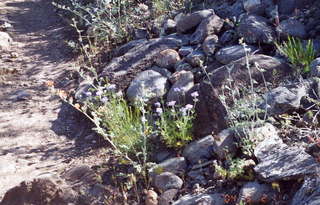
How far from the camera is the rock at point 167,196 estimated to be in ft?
11.9

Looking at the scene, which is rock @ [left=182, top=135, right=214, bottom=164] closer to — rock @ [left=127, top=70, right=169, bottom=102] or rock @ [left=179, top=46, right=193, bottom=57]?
rock @ [left=127, top=70, right=169, bottom=102]

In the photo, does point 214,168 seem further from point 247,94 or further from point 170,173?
point 247,94

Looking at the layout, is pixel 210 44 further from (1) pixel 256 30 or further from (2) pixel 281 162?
(2) pixel 281 162

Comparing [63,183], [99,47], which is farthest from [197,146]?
[99,47]

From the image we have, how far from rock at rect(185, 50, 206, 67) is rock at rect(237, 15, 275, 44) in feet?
1.64

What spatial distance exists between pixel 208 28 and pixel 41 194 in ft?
9.32

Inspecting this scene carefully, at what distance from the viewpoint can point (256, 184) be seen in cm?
327

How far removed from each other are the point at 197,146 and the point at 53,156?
166 centimetres

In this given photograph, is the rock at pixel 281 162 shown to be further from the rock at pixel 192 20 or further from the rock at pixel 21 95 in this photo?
the rock at pixel 21 95

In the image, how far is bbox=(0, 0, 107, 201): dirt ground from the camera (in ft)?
15.1

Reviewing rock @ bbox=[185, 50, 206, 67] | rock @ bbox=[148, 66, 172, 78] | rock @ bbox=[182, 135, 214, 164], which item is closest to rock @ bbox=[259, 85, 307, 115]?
rock @ bbox=[182, 135, 214, 164]

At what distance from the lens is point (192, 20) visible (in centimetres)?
577

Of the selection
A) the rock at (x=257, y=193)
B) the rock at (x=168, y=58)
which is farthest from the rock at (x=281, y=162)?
the rock at (x=168, y=58)

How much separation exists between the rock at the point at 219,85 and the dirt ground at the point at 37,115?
1.19 metres
